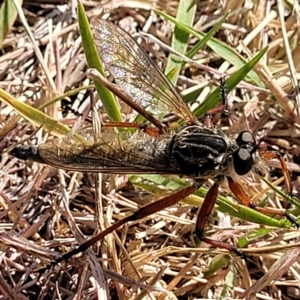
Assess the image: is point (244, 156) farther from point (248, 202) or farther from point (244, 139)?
point (248, 202)

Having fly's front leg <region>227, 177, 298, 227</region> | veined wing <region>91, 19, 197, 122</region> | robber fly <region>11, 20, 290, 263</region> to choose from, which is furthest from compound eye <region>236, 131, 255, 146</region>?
veined wing <region>91, 19, 197, 122</region>

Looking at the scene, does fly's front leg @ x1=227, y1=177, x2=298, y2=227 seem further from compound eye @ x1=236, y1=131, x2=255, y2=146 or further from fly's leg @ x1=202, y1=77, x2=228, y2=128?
fly's leg @ x1=202, y1=77, x2=228, y2=128

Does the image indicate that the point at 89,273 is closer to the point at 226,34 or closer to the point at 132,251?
the point at 132,251

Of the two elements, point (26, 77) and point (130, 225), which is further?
point (26, 77)

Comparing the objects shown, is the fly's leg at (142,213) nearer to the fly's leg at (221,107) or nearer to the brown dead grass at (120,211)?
the brown dead grass at (120,211)

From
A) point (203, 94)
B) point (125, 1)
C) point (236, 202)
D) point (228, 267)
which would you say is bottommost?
point (228, 267)

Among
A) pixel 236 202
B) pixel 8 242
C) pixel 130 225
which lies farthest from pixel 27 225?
pixel 236 202
